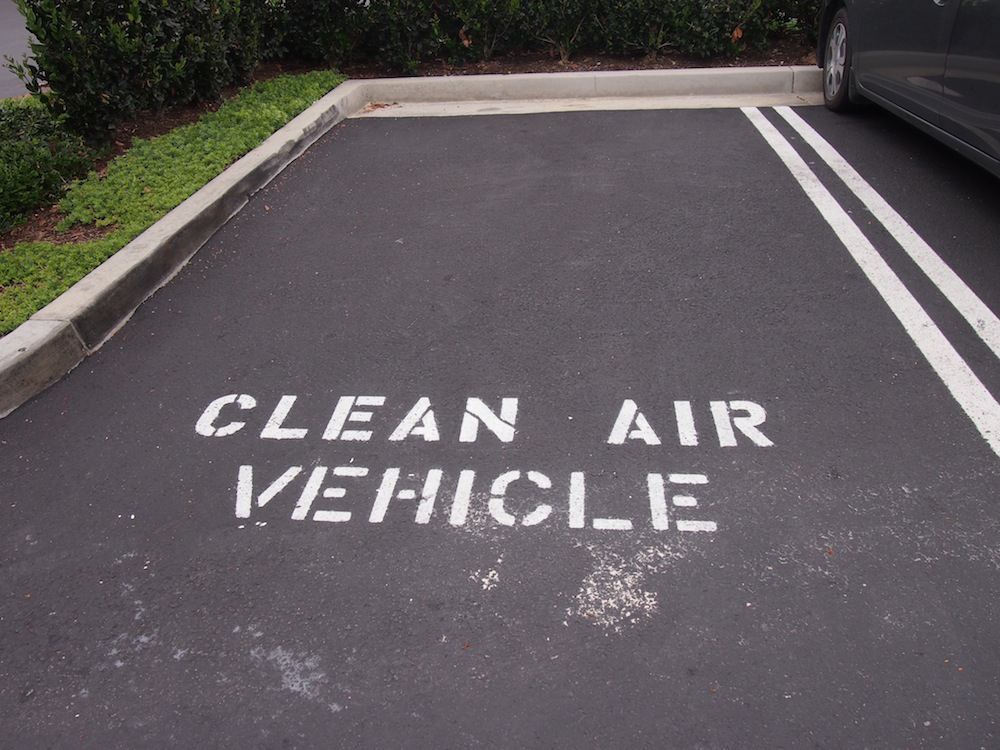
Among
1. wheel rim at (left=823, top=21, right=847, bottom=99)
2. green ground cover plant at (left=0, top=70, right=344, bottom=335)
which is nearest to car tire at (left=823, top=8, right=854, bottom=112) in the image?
wheel rim at (left=823, top=21, right=847, bottom=99)

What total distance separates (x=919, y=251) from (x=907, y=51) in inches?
76.0

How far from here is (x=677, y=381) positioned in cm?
432

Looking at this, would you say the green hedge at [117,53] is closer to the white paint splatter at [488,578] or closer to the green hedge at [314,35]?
the green hedge at [314,35]

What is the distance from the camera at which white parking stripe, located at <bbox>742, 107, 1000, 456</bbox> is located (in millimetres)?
3936

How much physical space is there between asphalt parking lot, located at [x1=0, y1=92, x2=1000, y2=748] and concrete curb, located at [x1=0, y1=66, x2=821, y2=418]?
7.3 inches

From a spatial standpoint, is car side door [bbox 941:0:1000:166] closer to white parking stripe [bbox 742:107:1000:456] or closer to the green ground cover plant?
white parking stripe [bbox 742:107:1000:456]

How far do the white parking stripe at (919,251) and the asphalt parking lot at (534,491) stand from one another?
30 millimetres

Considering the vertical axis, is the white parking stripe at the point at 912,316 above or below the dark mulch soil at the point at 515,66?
below

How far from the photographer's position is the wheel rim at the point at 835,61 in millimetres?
7906

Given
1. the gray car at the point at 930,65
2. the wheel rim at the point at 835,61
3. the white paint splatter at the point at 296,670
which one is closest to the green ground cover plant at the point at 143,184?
the white paint splatter at the point at 296,670

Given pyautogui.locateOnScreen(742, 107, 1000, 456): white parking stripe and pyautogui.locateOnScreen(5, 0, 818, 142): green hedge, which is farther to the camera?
pyautogui.locateOnScreen(5, 0, 818, 142): green hedge

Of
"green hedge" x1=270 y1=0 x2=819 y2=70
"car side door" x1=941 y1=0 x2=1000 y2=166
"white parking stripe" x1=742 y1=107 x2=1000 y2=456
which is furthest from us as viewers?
"green hedge" x1=270 y1=0 x2=819 y2=70

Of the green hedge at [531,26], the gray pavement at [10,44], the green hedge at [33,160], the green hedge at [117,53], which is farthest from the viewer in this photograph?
the gray pavement at [10,44]

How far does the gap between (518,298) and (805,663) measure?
296cm
